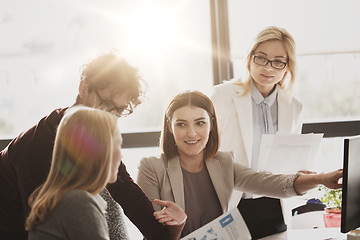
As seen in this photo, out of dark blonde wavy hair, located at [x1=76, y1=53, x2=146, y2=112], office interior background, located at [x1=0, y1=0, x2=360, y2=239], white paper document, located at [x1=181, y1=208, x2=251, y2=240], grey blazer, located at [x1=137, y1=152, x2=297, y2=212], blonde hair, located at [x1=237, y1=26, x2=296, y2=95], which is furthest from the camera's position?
office interior background, located at [x1=0, y1=0, x2=360, y2=239]

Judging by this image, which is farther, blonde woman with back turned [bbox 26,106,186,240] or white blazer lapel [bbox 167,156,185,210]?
white blazer lapel [bbox 167,156,185,210]

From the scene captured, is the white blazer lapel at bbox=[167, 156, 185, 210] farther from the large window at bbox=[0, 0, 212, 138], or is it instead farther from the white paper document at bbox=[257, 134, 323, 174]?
the large window at bbox=[0, 0, 212, 138]

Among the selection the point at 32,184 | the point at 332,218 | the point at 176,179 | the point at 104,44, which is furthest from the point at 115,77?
the point at 104,44

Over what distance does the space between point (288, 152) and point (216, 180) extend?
366 mm

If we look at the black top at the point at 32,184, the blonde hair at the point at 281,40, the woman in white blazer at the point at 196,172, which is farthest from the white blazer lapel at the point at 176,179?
the blonde hair at the point at 281,40

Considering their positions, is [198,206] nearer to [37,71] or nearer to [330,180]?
[330,180]

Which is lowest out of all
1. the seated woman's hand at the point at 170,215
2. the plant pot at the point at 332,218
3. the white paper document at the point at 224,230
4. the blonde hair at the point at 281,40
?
the plant pot at the point at 332,218

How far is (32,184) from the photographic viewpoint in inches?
56.6

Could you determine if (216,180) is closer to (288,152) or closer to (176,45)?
(288,152)

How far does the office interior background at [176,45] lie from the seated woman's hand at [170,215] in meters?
1.44

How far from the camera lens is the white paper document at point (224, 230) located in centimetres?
160

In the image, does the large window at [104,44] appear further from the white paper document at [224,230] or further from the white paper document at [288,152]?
the white paper document at [224,230]

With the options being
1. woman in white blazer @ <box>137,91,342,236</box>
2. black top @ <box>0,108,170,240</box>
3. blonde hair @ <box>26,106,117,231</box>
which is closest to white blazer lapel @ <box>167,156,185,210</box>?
woman in white blazer @ <box>137,91,342,236</box>

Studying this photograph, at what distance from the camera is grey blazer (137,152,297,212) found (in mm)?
1940
